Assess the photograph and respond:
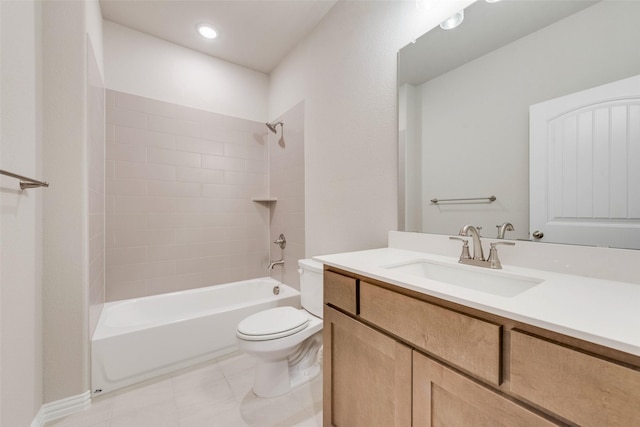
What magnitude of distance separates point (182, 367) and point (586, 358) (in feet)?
7.11

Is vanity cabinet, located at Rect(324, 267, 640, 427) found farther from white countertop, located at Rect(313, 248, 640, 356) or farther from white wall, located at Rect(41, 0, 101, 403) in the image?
white wall, located at Rect(41, 0, 101, 403)

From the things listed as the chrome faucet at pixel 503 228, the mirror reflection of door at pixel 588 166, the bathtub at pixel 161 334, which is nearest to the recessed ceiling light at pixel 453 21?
the mirror reflection of door at pixel 588 166

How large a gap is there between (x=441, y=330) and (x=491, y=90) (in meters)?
1.07

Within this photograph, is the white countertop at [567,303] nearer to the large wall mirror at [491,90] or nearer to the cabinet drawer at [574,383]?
the cabinet drawer at [574,383]

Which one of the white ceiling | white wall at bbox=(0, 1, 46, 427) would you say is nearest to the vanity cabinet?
white wall at bbox=(0, 1, 46, 427)

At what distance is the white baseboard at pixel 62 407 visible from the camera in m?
1.36

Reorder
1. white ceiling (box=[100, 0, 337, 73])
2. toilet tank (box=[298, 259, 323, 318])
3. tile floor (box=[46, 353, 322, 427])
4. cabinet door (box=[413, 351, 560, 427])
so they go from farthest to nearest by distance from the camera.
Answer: white ceiling (box=[100, 0, 337, 73]) < toilet tank (box=[298, 259, 323, 318]) < tile floor (box=[46, 353, 322, 427]) < cabinet door (box=[413, 351, 560, 427])

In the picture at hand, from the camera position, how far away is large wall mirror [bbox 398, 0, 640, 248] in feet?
2.97

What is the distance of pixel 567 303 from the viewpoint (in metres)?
0.65

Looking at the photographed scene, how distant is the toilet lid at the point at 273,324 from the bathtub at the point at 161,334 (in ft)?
1.67

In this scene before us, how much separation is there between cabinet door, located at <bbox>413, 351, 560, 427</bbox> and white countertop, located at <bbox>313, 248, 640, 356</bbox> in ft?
0.67

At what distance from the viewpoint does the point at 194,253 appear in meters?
2.53

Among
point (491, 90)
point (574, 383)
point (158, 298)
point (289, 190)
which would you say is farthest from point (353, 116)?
point (158, 298)

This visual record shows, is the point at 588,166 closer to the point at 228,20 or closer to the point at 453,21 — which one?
the point at 453,21
